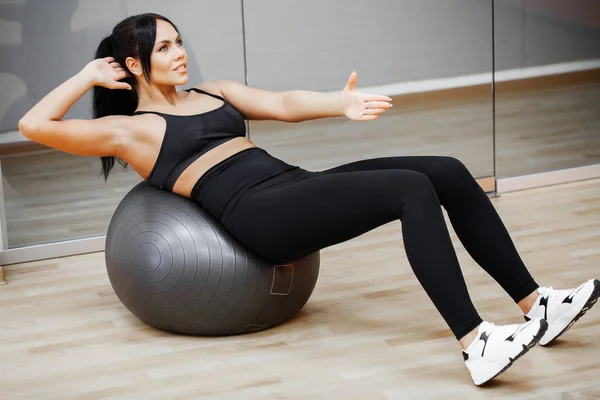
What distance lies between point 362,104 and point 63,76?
4.86 ft

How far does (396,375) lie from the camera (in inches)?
99.6

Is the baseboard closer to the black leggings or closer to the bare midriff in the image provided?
the black leggings

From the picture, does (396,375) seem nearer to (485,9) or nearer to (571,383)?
(571,383)

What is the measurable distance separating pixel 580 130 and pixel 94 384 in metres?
2.78

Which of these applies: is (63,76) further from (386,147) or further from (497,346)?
(497,346)

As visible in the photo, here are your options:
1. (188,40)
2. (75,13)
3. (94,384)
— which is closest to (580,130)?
(188,40)

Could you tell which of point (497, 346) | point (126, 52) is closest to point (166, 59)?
point (126, 52)

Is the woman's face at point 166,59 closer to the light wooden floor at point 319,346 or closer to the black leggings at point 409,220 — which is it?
the black leggings at point 409,220

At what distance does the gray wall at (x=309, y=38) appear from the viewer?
3.62 m

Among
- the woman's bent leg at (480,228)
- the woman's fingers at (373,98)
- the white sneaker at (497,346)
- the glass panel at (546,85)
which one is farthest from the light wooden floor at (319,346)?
the glass panel at (546,85)

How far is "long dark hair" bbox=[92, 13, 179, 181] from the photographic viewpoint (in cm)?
282

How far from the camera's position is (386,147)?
427cm

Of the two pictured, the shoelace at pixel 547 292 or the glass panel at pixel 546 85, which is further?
the glass panel at pixel 546 85

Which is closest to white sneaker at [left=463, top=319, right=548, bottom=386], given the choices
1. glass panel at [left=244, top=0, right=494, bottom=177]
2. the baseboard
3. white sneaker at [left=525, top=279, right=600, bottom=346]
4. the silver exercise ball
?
white sneaker at [left=525, top=279, right=600, bottom=346]
